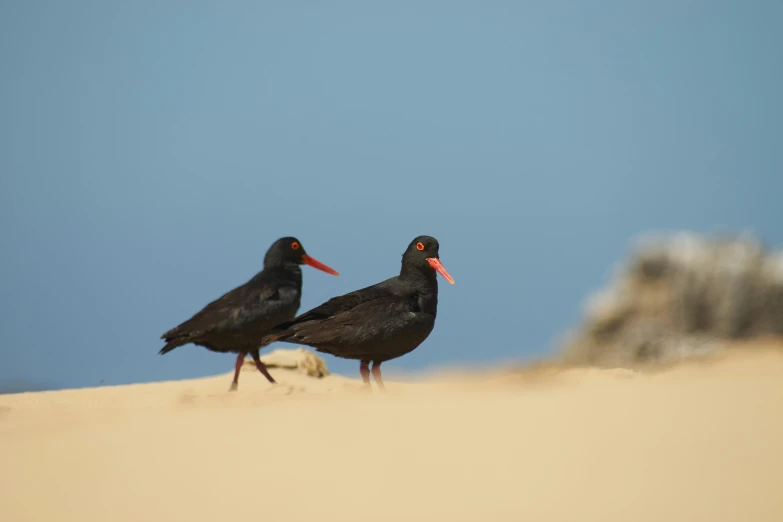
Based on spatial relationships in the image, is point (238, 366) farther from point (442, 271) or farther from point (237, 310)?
point (442, 271)

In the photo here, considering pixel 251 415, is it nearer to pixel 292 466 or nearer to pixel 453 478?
pixel 292 466

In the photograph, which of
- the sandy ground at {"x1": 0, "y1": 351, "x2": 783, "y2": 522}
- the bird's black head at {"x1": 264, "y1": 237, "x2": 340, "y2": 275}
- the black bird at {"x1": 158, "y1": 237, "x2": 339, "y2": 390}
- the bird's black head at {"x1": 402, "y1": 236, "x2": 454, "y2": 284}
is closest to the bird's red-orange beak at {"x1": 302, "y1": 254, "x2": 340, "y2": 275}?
the bird's black head at {"x1": 264, "y1": 237, "x2": 340, "y2": 275}

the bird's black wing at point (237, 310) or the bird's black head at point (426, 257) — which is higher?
the bird's black head at point (426, 257)

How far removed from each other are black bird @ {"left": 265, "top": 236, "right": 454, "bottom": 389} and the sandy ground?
223cm

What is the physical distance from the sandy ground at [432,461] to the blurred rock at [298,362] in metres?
6.43

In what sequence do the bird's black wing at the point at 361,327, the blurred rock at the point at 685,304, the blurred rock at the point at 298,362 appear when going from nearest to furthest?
the bird's black wing at the point at 361,327, the blurred rock at the point at 298,362, the blurred rock at the point at 685,304

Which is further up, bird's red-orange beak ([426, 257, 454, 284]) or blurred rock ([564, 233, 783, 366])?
blurred rock ([564, 233, 783, 366])

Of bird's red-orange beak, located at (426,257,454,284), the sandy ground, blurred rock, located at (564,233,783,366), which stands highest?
blurred rock, located at (564,233,783,366)

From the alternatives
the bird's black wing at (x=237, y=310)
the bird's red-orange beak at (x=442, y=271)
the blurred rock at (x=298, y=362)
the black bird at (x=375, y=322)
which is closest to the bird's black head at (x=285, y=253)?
the bird's black wing at (x=237, y=310)

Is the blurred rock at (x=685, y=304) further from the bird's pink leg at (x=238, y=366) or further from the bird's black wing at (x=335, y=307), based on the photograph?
the bird's black wing at (x=335, y=307)

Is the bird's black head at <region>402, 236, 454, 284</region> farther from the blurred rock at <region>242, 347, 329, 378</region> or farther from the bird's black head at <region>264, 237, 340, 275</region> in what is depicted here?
the blurred rock at <region>242, 347, 329, 378</region>

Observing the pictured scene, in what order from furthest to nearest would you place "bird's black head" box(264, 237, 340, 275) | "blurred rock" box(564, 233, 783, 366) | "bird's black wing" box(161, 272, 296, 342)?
"blurred rock" box(564, 233, 783, 366) → "bird's black head" box(264, 237, 340, 275) → "bird's black wing" box(161, 272, 296, 342)

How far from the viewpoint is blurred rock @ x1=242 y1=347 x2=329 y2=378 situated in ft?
38.7

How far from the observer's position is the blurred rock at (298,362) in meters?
11.8
